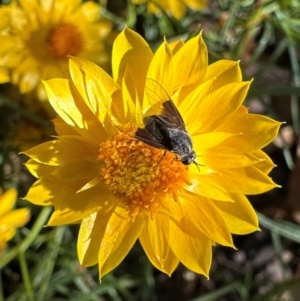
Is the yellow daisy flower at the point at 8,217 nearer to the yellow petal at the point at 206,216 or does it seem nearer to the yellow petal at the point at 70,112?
the yellow petal at the point at 70,112

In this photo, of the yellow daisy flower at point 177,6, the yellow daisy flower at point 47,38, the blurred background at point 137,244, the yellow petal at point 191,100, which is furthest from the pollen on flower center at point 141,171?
the yellow daisy flower at point 177,6

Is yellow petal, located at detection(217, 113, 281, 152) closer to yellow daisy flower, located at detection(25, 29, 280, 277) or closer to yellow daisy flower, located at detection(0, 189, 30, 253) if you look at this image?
yellow daisy flower, located at detection(25, 29, 280, 277)

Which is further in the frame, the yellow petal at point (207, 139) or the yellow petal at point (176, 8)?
the yellow petal at point (176, 8)

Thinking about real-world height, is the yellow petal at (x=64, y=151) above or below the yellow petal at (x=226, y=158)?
below

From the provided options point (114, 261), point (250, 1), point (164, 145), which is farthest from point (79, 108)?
point (250, 1)

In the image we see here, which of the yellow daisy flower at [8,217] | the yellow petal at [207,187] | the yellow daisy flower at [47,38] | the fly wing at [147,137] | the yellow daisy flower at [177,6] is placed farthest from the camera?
the yellow daisy flower at [177,6]

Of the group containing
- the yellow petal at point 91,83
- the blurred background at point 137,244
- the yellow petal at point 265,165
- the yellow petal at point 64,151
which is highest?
the yellow petal at point 91,83

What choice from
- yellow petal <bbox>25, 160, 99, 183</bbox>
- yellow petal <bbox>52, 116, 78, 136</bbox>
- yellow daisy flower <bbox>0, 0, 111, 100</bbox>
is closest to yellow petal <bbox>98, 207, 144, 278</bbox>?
yellow petal <bbox>25, 160, 99, 183</bbox>
